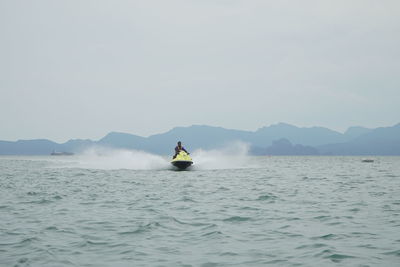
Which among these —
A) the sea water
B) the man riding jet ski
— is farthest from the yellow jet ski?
the sea water

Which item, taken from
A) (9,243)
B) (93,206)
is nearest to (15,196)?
(93,206)

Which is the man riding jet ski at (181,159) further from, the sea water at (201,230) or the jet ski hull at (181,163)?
the sea water at (201,230)

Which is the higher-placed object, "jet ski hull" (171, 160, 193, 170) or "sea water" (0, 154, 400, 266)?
"jet ski hull" (171, 160, 193, 170)

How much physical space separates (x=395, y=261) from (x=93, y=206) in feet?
A: 37.9

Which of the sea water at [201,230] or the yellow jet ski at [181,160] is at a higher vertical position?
the yellow jet ski at [181,160]

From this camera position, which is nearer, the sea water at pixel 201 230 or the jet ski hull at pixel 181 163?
the sea water at pixel 201 230

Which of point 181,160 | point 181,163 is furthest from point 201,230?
point 181,163

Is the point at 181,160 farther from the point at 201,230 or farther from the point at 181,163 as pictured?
the point at 201,230

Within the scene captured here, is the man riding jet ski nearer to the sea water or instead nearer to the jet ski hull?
the jet ski hull

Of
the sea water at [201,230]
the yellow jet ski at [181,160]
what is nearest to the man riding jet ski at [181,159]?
the yellow jet ski at [181,160]

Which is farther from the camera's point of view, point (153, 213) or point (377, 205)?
point (377, 205)

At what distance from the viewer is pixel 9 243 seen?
1016 cm

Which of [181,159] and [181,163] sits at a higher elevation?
[181,159]

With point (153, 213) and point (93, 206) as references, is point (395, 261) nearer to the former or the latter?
point (153, 213)
